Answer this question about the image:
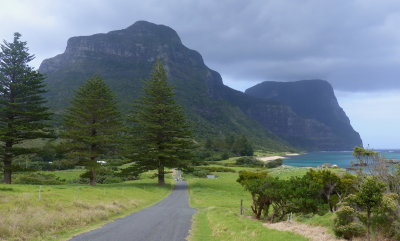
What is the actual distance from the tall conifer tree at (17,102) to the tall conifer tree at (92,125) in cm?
403

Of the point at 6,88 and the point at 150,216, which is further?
the point at 6,88

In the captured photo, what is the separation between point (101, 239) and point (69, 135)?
3265 cm

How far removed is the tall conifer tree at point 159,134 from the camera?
163 feet

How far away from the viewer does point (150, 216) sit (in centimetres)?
2384

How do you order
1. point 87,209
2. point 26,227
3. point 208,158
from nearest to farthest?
1. point 26,227
2. point 87,209
3. point 208,158

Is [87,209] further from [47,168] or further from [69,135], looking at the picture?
[47,168]

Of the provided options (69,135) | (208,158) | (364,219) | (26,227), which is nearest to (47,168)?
(69,135)

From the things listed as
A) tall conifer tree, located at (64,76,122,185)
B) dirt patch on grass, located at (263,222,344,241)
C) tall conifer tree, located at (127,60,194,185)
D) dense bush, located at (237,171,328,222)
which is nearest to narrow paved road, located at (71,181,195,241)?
dirt patch on grass, located at (263,222,344,241)

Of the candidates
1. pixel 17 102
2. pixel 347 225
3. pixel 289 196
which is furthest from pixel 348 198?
pixel 17 102

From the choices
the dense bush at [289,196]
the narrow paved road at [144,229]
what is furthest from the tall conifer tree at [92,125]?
the dense bush at [289,196]

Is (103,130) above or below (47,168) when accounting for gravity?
above

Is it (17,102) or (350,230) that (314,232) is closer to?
(350,230)

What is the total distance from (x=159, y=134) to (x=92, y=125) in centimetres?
1066

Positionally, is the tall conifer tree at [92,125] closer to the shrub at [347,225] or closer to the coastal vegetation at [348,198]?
the coastal vegetation at [348,198]
